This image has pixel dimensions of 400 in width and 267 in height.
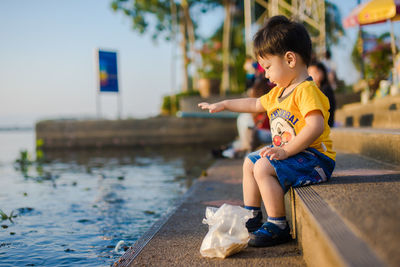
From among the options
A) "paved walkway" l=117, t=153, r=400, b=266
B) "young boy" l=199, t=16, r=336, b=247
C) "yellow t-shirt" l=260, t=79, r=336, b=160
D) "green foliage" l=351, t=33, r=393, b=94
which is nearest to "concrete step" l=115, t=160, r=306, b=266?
"paved walkway" l=117, t=153, r=400, b=266

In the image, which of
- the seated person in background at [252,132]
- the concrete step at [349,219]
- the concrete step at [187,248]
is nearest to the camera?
the concrete step at [349,219]

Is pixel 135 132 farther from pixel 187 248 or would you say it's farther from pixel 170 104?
pixel 187 248

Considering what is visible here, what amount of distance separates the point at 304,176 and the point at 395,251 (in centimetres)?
98

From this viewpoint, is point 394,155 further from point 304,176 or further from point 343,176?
point 304,176

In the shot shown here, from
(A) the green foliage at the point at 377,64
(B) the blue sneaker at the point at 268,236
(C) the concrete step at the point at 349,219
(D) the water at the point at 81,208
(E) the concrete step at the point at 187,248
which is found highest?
(A) the green foliage at the point at 377,64

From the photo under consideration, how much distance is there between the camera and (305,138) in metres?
2.00

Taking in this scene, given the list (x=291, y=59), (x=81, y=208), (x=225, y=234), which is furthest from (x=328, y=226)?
(x=81, y=208)

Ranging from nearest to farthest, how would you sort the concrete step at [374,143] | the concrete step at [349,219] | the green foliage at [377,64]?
the concrete step at [349,219]
the concrete step at [374,143]
the green foliage at [377,64]

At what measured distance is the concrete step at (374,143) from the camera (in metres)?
2.78

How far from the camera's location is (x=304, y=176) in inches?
80.4

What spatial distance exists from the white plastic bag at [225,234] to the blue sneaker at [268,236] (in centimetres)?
10

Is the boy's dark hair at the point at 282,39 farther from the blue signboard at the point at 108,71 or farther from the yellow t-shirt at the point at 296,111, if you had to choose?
the blue signboard at the point at 108,71

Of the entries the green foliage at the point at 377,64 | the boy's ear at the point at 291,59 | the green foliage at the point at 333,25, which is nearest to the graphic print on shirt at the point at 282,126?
the boy's ear at the point at 291,59

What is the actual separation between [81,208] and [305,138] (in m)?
2.32
